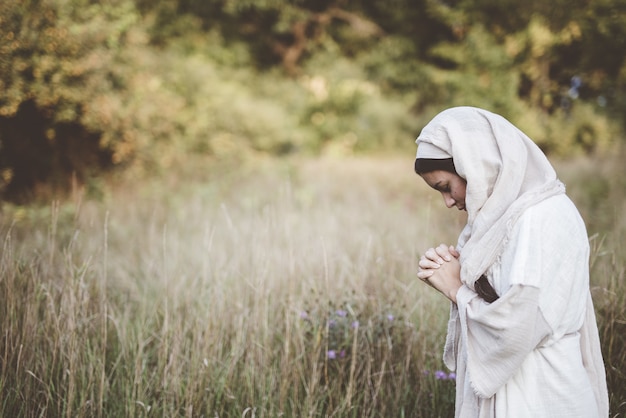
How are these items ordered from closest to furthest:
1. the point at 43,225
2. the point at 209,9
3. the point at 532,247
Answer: the point at 532,247, the point at 43,225, the point at 209,9

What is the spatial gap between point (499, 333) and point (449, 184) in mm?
523

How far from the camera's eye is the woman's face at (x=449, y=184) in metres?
1.73

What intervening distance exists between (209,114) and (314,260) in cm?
808

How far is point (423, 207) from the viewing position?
672 centimetres

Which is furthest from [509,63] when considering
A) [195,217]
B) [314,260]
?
[314,260]

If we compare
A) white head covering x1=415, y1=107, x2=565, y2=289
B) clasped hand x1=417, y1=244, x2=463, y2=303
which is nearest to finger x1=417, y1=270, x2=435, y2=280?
clasped hand x1=417, y1=244, x2=463, y2=303

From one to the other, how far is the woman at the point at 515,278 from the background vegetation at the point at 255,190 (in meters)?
0.97

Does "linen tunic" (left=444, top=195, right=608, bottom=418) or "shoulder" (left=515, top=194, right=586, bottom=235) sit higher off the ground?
"shoulder" (left=515, top=194, right=586, bottom=235)

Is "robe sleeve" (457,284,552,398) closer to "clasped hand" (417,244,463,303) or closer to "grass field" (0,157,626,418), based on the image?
"clasped hand" (417,244,463,303)

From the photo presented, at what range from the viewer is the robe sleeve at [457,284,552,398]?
56.2 inches

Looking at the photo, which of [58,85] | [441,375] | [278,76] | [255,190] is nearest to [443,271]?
[441,375]

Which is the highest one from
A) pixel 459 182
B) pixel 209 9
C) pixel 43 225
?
pixel 209 9

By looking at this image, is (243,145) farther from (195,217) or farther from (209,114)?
(195,217)

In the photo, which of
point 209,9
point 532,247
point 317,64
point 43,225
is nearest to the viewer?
point 532,247
